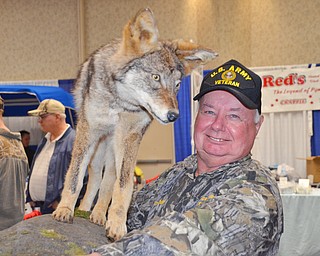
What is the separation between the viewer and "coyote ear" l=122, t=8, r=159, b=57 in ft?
6.32

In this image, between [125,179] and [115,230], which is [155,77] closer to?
[125,179]

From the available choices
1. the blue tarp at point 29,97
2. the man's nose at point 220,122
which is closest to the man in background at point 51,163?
the blue tarp at point 29,97

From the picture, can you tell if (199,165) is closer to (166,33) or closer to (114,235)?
(114,235)

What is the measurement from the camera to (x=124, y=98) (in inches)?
78.9

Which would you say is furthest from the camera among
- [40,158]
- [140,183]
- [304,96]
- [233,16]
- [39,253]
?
[233,16]

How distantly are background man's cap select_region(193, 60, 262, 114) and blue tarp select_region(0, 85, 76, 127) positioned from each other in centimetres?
264

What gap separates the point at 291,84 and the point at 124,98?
6587mm

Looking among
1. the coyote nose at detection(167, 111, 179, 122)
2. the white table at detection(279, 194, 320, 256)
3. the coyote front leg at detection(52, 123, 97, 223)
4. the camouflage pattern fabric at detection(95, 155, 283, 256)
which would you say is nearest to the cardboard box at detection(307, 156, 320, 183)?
the white table at detection(279, 194, 320, 256)

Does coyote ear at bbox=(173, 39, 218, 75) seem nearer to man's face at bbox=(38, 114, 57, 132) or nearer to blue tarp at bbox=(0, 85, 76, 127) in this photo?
man's face at bbox=(38, 114, 57, 132)

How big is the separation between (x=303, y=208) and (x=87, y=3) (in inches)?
256

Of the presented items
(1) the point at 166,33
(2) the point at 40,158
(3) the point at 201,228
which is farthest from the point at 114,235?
(1) the point at 166,33

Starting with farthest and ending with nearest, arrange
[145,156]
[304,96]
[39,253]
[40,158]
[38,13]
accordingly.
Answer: [38,13] → [145,156] → [304,96] → [40,158] → [39,253]

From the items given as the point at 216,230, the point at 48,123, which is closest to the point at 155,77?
the point at 216,230

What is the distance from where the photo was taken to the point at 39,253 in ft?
5.15
